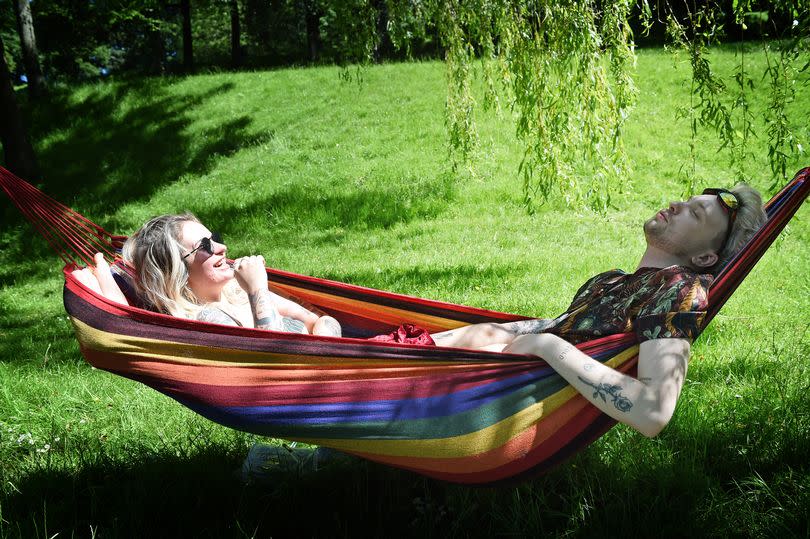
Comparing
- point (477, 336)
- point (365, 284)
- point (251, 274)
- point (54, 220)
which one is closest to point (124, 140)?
point (365, 284)

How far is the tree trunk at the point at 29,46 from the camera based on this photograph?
11.7 m

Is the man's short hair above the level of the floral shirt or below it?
above

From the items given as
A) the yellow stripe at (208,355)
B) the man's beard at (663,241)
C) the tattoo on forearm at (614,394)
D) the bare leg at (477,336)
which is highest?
the man's beard at (663,241)

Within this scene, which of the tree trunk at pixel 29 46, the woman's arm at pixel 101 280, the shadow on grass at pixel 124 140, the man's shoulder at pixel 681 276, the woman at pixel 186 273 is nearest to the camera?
the man's shoulder at pixel 681 276

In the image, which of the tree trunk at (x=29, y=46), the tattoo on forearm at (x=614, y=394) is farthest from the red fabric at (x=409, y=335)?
the tree trunk at (x=29, y=46)

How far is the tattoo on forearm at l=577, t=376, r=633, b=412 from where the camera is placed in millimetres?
1854

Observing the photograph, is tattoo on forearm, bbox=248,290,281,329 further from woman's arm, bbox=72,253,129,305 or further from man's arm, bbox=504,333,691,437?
man's arm, bbox=504,333,691,437

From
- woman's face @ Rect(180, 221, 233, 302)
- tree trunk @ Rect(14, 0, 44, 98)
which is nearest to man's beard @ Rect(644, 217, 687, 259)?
woman's face @ Rect(180, 221, 233, 302)

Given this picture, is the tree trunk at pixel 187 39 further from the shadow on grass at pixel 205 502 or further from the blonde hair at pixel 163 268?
the shadow on grass at pixel 205 502

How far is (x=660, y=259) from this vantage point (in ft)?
7.80

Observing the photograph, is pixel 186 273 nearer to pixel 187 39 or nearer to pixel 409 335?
pixel 409 335

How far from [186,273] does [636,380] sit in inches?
62.1

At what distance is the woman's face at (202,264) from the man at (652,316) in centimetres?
89

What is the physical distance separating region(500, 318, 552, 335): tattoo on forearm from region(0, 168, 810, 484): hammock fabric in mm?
721
